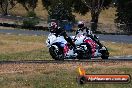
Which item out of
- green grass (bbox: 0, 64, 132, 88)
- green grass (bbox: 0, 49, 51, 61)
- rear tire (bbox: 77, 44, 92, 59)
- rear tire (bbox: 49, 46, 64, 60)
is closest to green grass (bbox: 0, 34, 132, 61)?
green grass (bbox: 0, 49, 51, 61)

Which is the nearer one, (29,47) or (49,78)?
(49,78)

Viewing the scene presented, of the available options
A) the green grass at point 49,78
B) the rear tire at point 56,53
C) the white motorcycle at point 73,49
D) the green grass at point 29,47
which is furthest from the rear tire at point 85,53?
the green grass at point 49,78

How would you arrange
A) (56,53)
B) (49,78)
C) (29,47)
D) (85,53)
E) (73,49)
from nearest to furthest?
(49,78) < (56,53) < (73,49) < (85,53) < (29,47)

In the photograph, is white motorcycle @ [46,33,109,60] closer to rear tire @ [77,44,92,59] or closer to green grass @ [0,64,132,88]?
rear tire @ [77,44,92,59]

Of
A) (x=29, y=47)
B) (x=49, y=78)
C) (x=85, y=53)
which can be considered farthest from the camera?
(x=29, y=47)

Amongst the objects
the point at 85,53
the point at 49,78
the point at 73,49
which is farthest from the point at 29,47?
the point at 49,78

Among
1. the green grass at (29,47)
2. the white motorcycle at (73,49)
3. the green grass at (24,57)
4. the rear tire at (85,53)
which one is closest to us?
the white motorcycle at (73,49)

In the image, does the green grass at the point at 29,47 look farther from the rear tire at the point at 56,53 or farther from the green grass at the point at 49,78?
the green grass at the point at 49,78

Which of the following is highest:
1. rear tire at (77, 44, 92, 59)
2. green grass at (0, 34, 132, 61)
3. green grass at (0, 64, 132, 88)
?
green grass at (0, 64, 132, 88)

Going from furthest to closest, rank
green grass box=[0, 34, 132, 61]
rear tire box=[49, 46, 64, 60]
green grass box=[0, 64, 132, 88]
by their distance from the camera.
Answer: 1. green grass box=[0, 34, 132, 61]
2. rear tire box=[49, 46, 64, 60]
3. green grass box=[0, 64, 132, 88]

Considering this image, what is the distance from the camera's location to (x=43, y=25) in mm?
54438

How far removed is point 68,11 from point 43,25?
10.2 meters

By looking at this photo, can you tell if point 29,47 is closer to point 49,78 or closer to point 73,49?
point 73,49

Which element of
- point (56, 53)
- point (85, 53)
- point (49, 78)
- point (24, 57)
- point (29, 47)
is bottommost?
point (29, 47)
